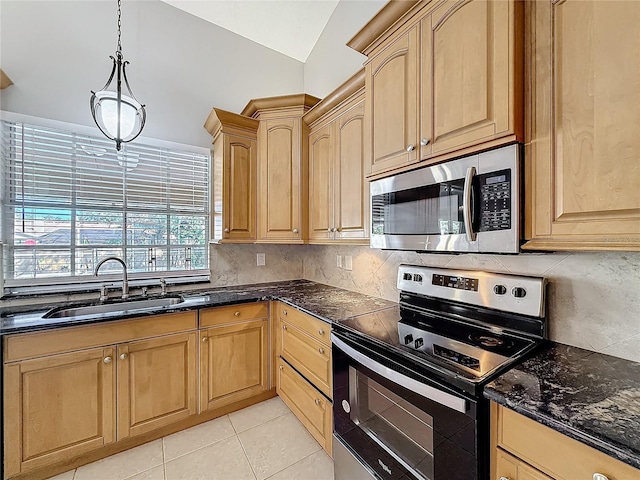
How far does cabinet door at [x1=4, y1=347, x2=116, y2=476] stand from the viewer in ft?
4.93

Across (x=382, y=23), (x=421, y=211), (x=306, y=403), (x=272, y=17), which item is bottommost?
(x=306, y=403)

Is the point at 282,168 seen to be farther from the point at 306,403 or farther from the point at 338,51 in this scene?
the point at 306,403

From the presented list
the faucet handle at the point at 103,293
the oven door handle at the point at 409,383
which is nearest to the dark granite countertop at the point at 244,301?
the faucet handle at the point at 103,293

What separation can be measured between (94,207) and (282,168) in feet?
4.95

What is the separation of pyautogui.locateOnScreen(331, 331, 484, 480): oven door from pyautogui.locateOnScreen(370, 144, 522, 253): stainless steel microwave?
22.2 inches

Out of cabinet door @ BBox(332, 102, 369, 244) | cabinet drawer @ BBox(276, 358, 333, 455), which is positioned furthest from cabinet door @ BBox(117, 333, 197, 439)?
cabinet door @ BBox(332, 102, 369, 244)

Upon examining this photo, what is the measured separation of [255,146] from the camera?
2.54 metres

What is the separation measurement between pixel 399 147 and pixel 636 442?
A: 1274mm

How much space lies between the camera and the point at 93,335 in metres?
1.68

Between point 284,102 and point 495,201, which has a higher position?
point 284,102

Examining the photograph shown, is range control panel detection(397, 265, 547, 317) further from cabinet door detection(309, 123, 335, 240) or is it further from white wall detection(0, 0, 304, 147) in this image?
white wall detection(0, 0, 304, 147)

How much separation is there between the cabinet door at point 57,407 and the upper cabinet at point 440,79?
2.09 meters

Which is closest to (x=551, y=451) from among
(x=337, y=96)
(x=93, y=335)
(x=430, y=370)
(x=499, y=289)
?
(x=430, y=370)

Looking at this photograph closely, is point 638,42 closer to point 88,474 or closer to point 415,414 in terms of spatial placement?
point 415,414
